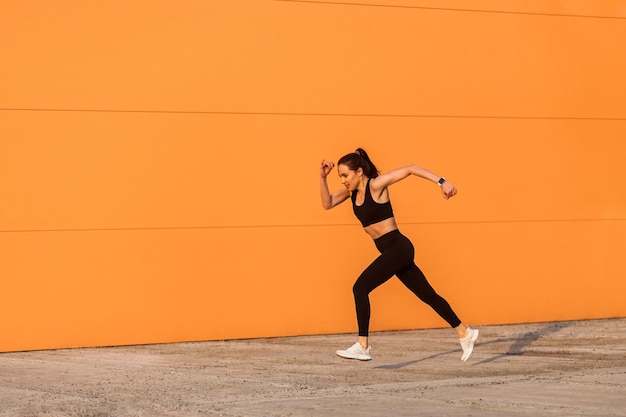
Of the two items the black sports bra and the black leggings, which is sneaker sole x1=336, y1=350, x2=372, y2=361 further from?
the black sports bra

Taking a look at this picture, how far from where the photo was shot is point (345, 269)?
12023 mm

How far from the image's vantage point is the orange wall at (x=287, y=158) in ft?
36.1

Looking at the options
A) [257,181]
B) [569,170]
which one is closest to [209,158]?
[257,181]

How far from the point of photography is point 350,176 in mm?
9477

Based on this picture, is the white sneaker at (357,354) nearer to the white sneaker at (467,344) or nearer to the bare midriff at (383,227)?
the white sneaker at (467,344)

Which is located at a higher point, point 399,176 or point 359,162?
point 359,162

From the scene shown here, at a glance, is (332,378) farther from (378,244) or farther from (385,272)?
(378,244)

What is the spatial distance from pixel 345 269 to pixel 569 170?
8.82 feet

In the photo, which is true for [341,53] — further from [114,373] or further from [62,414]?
[62,414]

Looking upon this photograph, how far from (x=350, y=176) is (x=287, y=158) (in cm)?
240

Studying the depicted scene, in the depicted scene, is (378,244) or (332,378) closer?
(332,378)

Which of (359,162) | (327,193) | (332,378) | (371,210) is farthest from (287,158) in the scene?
(332,378)

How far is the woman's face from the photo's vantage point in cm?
946

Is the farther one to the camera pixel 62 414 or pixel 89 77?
pixel 89 77
